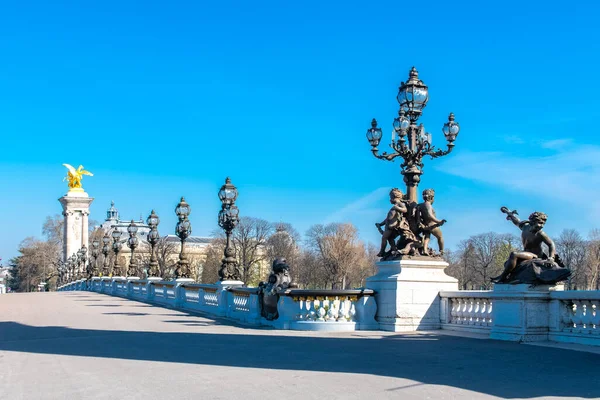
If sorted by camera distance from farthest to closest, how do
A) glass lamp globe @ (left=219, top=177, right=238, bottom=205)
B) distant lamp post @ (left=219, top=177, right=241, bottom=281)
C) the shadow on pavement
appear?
glass lamp globe @ (left=219, top=177, right=238, bottom=205) < distant lamp post @ (left=219, top=177, right=241, bottom=281) < the shadow on pavement

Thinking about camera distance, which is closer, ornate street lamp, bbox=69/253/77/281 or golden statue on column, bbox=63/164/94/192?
ornate street lamp, bbox=69/253/77/281

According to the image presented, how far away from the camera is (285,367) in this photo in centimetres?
1124

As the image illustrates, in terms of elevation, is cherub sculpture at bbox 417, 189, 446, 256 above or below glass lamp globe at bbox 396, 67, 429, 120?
below

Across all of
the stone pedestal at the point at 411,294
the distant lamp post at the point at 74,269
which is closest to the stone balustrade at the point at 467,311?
the stone pedestal at the point at 411,294

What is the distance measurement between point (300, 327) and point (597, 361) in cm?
816

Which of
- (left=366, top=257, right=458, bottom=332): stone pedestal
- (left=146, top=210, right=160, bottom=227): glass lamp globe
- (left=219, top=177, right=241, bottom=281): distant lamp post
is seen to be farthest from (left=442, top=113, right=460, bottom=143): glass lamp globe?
(left=146, top=210, right=160, bottom=227): glass lamp globe

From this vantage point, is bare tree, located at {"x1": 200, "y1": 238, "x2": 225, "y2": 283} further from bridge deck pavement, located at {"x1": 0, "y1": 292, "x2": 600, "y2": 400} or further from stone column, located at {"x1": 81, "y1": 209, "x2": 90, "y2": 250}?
bridge deck pavement, located at {"x1": 0, "y1": 292, "x2": 600, "y2": 400}

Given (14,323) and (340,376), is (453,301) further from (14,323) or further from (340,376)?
(14,323)

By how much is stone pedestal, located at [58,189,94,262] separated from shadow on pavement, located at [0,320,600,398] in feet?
324

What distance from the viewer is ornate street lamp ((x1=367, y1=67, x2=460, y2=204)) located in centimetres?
1872

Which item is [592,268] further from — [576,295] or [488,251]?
[576,295]

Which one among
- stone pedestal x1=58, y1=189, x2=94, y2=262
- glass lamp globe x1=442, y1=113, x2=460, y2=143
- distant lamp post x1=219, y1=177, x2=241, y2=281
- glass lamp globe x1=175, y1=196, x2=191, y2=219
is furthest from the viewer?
stone pedestal x1=58, y1=189, x2=94, y2=262

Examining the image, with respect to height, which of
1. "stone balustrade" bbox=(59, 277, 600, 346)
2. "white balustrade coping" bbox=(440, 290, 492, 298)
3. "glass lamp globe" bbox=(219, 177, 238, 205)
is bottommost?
"stone balustrade" bbox=(59, 277, 600, 346)

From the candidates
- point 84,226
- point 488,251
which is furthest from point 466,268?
point 84,226
